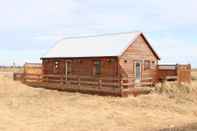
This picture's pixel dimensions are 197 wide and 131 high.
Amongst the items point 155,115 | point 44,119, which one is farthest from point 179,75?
point 44,119

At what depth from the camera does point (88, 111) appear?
2441 centimetres

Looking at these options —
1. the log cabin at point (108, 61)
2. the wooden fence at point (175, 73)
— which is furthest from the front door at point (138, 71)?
the wooden fence at point (175, 73)

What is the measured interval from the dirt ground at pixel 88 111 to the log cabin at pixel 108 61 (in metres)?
3.20

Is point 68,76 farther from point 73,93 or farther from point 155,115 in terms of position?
point 155,115

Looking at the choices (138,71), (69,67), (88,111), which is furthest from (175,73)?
(88,111)

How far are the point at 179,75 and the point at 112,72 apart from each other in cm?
582

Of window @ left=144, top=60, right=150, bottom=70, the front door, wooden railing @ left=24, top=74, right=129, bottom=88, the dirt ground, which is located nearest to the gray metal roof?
wooden railing @ left=24, top=74, right=129, bottom=88

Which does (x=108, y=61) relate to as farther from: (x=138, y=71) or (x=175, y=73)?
(x=175, y=73)

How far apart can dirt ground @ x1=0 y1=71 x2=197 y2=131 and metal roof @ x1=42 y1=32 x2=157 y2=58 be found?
499cm

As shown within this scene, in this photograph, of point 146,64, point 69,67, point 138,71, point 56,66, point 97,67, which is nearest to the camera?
point 97,67

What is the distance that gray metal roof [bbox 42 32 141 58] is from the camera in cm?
3509

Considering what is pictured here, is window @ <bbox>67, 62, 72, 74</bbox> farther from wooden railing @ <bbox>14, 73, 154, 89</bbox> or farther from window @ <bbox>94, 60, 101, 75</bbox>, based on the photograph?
window @ <bbox>94, 60, 101, 75</bbox>

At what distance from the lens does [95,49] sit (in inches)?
1455

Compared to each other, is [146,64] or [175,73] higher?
[146,64]
